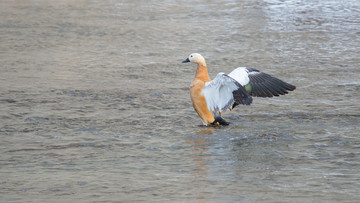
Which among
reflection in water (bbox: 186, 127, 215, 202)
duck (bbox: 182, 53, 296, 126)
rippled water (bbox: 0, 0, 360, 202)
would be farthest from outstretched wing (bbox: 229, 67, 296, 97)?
reflection in water (bbox: 186, 127, 215, 202)

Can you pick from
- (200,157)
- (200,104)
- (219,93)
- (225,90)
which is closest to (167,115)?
(200,104)

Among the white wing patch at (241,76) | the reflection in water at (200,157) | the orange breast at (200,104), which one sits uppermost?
the white wing patch at (241,76)

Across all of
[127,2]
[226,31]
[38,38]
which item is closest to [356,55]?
[226,31]

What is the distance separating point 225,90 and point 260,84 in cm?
65

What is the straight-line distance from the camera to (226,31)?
48.5 feet

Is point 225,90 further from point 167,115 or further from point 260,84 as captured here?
point 167,115

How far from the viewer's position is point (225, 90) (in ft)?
24.3

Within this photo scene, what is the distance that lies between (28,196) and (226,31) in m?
10.1

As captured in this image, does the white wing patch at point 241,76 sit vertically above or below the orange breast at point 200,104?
above

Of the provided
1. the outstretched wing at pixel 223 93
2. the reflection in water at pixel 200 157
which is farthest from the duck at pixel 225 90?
the reflection in water at pixel 200 157

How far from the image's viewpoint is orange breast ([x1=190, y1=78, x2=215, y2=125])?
7625 millimetres

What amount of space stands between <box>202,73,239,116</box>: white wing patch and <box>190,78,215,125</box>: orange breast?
0.06 m

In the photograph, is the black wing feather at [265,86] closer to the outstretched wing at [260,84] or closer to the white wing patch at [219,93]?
the outstretched wing at [260,84]

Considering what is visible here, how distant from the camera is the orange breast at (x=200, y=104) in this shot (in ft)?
25.0
